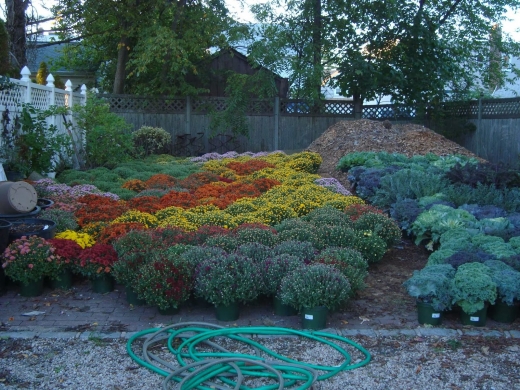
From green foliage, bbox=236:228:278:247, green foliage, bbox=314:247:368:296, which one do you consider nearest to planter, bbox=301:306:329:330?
green foliage, bbox=314:247:368:296

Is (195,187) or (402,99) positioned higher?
(402,99)

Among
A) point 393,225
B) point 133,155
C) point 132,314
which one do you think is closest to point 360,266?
point 393,225

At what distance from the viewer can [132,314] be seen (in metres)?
4.95

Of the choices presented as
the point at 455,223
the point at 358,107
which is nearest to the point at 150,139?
the point at 358,107

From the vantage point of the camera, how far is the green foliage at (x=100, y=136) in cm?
1228

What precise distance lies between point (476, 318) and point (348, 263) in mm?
1207

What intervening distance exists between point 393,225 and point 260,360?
3195mm

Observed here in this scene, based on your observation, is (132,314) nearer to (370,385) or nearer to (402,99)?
(370,385)

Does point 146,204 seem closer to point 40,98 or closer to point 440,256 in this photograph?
point 440,256

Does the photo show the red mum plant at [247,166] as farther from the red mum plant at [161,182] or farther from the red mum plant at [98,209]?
the red mum plant at [98,209]

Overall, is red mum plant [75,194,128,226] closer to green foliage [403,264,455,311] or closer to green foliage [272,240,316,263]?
green foliage [272,240,316,263]

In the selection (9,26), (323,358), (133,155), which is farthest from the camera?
(9,26)

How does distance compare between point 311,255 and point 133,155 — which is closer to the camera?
point 311,255

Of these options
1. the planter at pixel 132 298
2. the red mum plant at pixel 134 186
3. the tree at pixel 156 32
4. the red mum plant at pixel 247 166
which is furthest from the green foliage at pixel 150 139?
the planter at pixel 132 298
